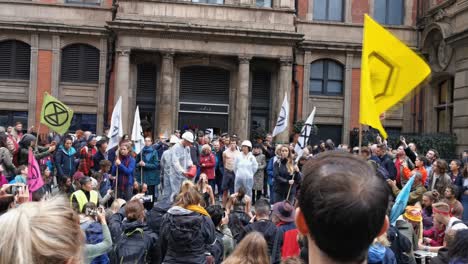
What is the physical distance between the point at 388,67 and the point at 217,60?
1858 centimetres

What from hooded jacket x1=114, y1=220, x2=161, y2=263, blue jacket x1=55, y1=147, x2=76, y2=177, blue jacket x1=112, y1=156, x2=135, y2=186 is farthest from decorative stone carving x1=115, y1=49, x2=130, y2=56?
hooded jacket x1=114, y1=220, x2=161, y2=263

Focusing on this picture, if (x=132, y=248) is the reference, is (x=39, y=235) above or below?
above

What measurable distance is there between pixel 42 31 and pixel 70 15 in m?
1.47

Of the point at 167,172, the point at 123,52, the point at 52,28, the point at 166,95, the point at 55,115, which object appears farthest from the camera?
the point at 52,28

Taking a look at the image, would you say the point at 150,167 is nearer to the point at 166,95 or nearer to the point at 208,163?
the point at 208,163

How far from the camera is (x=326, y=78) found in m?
28.9

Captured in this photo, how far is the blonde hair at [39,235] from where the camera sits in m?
2.20

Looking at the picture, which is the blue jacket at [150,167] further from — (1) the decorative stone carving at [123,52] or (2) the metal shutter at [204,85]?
(2) the metal shutter at [204,85]

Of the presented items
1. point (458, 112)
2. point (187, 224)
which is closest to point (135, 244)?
point (187, 224)

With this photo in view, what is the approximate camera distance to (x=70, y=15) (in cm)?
2684

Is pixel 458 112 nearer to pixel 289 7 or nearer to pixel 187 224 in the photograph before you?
pixel 289 7

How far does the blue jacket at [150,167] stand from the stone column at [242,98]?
35.9 ft

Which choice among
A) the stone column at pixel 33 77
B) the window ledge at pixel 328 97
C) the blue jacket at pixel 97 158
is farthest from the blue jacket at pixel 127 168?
the window ledge at pixel 328 97

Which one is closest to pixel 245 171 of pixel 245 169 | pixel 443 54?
pixel 245 169
